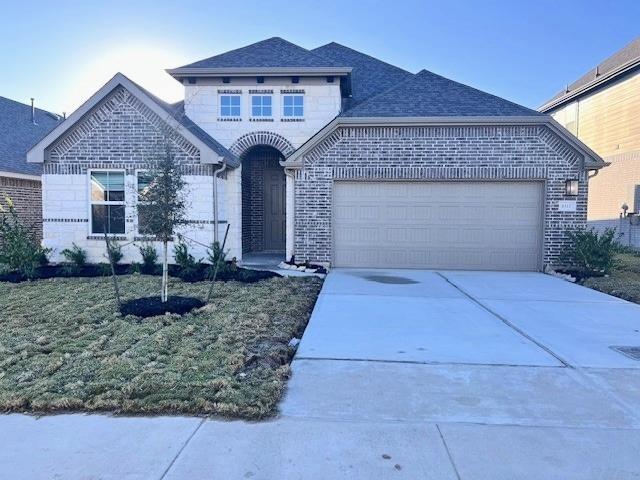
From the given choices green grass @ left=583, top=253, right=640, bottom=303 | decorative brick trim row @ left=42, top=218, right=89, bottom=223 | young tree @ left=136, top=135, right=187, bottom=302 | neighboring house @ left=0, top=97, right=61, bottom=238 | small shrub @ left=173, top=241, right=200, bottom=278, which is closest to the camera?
young tree @ left=136, top=135, right=187, bottom=302

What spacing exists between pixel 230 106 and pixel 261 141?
146 centimetres

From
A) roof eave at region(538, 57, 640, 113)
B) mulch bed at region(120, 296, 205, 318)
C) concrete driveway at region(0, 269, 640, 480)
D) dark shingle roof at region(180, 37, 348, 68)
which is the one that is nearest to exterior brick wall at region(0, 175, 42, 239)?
dark shingle roof at region(180, 37, 348, 68)

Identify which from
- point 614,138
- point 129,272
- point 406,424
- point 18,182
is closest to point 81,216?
point 129,272

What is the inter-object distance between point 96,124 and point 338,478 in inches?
421

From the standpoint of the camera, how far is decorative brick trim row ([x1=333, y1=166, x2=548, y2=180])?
11.1 metres

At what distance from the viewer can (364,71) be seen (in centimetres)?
1669

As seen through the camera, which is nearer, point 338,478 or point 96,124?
point 338,478

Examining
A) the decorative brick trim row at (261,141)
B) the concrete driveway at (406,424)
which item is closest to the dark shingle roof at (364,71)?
the decorative brick trim row at (261,141)

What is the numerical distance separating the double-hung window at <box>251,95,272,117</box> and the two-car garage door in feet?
13.0

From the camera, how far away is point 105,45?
11.4 m

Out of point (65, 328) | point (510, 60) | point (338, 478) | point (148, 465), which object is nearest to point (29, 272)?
point (65, 328)

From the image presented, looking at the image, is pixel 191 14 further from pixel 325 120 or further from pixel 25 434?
pixel 25 434

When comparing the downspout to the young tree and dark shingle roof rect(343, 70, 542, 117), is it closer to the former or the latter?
dark shingle roof rect(343, 70, 542, 117)

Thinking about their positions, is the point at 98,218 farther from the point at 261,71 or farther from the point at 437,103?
the point at 437,103
